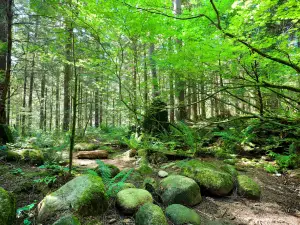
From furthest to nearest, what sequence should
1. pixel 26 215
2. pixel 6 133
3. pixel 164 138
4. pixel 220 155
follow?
pixel 164 138
pixel 220 155
pixel 6 133
pixel 26 215

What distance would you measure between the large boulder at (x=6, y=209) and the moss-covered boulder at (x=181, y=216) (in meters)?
2.03

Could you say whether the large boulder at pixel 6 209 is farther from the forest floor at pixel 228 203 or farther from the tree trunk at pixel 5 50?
the tree trunk at pixel 5 50

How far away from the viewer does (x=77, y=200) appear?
2.43m

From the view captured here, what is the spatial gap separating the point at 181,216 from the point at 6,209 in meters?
2.24

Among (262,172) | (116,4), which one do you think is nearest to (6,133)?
(116,4)

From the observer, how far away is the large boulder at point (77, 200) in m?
2.30

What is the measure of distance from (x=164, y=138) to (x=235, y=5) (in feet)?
15.5

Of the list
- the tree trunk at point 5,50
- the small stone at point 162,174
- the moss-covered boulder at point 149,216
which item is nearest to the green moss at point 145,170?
the small stone at point 162,174

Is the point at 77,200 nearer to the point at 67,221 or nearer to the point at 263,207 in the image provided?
the point at 67,221

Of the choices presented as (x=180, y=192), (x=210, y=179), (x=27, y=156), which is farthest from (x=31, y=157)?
(x=210, y=179)

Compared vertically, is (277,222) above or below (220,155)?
below

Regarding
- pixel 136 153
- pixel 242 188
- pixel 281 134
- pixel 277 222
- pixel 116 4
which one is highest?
pixel 116 4

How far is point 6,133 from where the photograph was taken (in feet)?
17.1

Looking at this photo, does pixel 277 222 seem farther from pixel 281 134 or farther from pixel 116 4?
pixel 116 4
